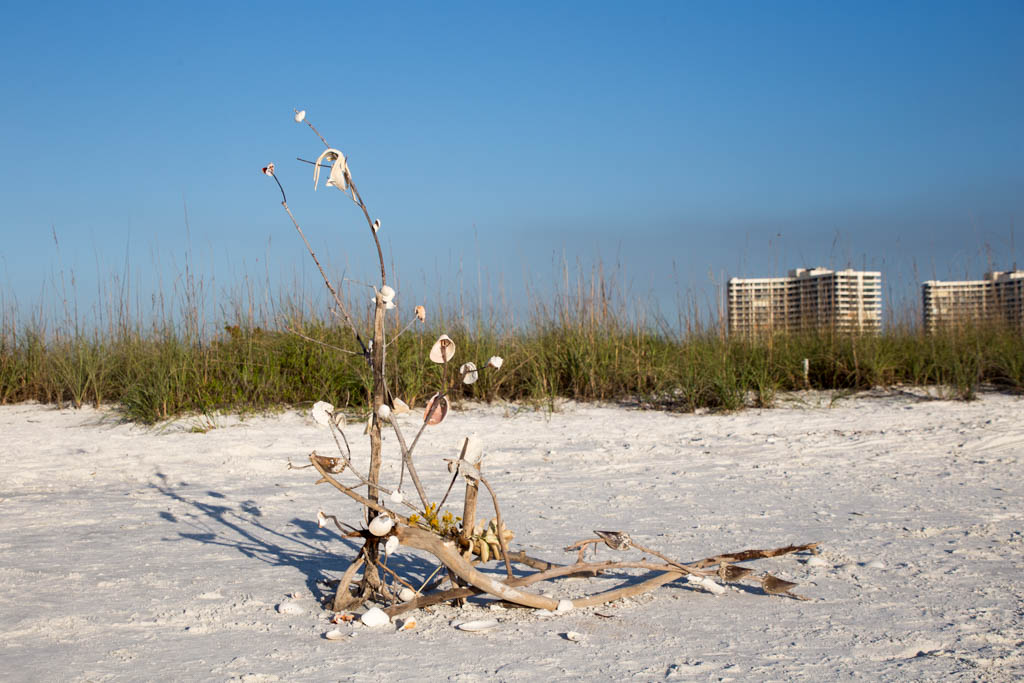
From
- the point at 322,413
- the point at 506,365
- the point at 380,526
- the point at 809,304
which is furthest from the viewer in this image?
the point at 809,304

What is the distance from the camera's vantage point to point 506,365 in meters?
5.36

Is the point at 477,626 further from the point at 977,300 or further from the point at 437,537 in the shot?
the point at 977,300

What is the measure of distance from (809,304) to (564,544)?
4903mm

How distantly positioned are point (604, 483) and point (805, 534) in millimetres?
917

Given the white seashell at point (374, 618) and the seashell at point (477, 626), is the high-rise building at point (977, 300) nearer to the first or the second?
the seashell at point (477, 626)

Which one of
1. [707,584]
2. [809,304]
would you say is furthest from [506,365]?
[707,584]

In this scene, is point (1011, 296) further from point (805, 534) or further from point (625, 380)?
point (805, 534)

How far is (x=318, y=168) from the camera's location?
160 centimetres

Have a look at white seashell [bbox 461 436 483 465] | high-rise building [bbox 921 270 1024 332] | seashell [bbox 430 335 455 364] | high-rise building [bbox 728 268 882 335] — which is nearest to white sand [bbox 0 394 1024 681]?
white seashell [bbox 461 436 483 465]

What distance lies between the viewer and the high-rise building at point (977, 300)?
6414 mm

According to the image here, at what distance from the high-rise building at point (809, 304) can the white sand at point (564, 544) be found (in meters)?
1.80

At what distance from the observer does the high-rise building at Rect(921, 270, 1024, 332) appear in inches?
253

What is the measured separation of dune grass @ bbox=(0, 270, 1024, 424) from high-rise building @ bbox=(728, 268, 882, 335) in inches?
8.3

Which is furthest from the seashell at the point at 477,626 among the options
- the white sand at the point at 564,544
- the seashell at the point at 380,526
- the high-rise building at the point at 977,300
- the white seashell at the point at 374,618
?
the high-rise building at the point at 977,300
